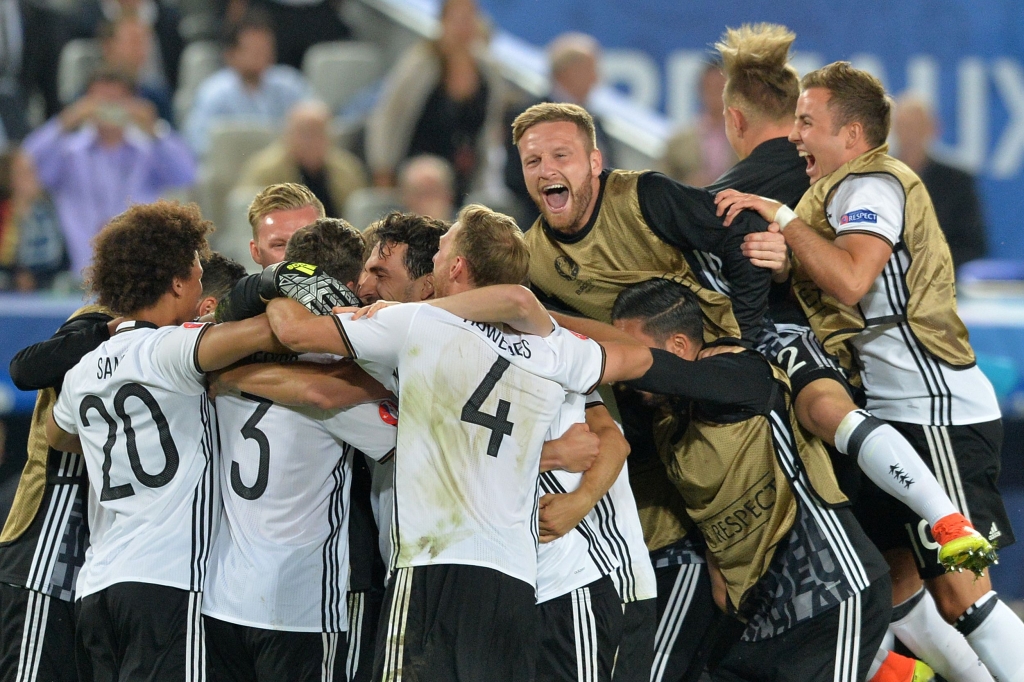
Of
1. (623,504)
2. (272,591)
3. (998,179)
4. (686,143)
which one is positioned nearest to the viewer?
(272,591)

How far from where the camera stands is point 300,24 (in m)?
11.4

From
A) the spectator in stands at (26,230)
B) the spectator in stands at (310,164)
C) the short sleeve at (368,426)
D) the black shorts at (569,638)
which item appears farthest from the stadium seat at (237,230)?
the black shorts at (569,638)

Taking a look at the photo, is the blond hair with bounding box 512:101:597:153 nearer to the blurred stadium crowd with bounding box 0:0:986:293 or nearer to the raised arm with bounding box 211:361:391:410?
the raised arm with bounding box 211:361:391:410

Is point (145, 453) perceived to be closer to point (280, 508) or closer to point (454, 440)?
point (280, 508)

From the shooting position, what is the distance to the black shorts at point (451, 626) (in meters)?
3.92

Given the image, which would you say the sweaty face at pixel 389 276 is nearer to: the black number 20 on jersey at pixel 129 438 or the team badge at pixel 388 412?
the team badge at pixel 388 412

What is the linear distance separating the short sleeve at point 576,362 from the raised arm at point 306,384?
0.62 m

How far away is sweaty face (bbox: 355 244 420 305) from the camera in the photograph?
4543 millimetres

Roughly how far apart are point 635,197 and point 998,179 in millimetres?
7780

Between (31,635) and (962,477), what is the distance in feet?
11.4

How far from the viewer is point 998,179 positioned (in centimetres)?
1144

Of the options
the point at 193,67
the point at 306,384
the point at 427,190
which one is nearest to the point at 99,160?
the point at 193,67

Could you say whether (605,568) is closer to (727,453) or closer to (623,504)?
(623,504)

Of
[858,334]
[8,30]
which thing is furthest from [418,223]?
[8,30]
